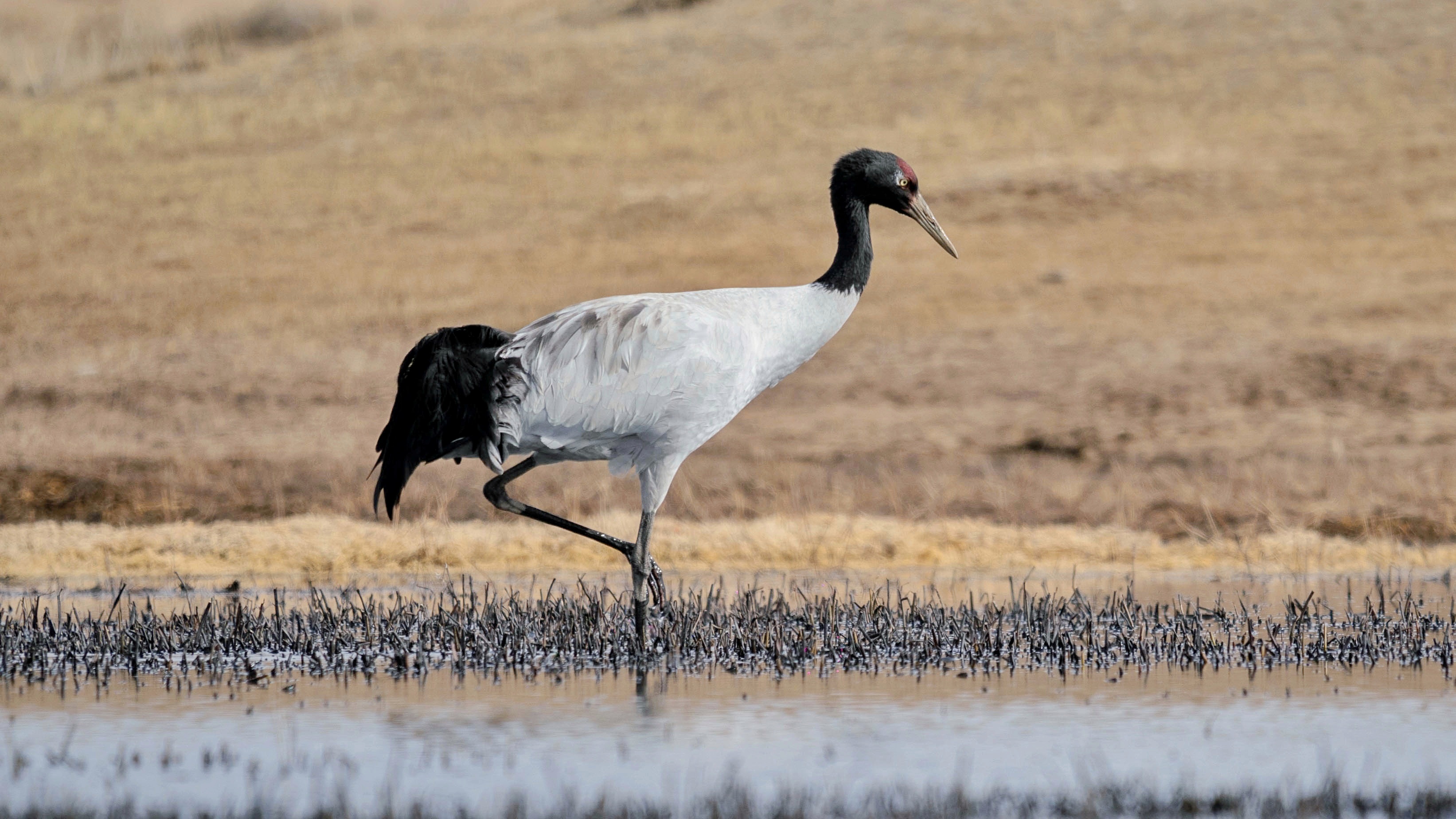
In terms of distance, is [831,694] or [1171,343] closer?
[831,694]

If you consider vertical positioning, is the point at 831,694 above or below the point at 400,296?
below

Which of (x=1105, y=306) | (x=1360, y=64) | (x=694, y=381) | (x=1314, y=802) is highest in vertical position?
(x=1360, y=64)

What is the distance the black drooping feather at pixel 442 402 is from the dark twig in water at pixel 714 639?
0.70 m

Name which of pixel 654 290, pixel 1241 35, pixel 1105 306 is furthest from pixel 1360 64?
pixel 654 290

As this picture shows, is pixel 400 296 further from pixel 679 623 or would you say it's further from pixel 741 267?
pixel 679 623

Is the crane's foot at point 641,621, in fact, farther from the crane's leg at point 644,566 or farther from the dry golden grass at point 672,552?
the dry golden grass at point 672,552

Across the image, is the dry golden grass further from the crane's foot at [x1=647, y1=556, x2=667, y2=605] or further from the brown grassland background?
the crane's foot at [x1=647, y1=556, x2=667, y2=605]

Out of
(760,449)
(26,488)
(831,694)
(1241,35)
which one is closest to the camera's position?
(831,694)

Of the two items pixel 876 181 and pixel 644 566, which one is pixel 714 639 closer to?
pixel 644 566

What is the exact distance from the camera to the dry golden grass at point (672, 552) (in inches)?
465

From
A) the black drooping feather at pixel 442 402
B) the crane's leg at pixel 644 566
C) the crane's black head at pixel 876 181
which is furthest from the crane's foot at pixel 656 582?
the crane's black head at pixel 876 181

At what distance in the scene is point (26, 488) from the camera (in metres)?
15.5

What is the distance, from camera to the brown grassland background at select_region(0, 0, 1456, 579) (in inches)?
656

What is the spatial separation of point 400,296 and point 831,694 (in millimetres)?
20932
